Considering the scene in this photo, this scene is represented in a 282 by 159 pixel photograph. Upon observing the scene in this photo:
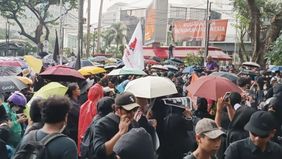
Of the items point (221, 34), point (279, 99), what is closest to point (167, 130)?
point (279, 99)

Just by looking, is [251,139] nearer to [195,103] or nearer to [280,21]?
[195,103]

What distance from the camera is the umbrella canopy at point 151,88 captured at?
5.39 metres

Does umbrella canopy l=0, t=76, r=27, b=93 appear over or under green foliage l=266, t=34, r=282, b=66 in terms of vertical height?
under

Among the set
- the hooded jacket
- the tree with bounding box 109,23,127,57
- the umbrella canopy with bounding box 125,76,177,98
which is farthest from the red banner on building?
the umbrella canopy with bounding box 125,76,177,98

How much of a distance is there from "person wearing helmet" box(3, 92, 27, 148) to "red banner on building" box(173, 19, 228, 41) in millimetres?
39739

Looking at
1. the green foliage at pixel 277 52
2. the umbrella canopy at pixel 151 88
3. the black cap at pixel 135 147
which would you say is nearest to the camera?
the black cap at pixel 135 147

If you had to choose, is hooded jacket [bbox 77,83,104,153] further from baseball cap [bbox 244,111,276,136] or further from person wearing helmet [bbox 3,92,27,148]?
baseball cap [bbox 244,111,276,136]

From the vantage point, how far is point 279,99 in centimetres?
651

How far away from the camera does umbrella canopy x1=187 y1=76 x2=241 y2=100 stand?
682 cm

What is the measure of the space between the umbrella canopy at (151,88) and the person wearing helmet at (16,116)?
1313mm

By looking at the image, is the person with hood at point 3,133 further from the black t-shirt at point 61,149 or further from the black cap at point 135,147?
the black cap at point 135,147

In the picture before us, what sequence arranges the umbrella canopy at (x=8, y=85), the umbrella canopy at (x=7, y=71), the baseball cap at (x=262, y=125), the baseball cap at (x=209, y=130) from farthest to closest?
the umbrella canopy at (x=7, y=71) < the umbrella canopy at (x=8, y=85) < the baseball cap at (x=262, y=125) < the baseball cap at (x=209, y=130)

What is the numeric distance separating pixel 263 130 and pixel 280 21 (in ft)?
46.7

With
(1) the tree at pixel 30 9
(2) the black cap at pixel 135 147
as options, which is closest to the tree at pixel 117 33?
(1) the tree at pixel 30 9
